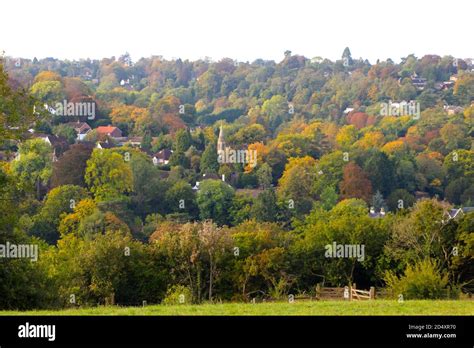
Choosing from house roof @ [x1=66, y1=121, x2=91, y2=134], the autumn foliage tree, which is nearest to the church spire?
house roof @ [x1=66, y1=121, x2=91, y2=134]

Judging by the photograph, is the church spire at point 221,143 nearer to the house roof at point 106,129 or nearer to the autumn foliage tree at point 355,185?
the house roof at point 106,129

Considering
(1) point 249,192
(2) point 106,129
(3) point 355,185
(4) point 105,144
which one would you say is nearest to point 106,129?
(2) point 106,129

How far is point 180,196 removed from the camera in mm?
56656

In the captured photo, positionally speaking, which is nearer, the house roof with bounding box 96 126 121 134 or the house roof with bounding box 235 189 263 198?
the house roof with bounding box 235 189 263 198

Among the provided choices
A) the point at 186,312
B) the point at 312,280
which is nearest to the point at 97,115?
the point at 312,280

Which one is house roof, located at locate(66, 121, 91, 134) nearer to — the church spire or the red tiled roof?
the red tiled roof

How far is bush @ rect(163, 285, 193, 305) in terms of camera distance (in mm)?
20250

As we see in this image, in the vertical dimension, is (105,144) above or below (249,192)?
above

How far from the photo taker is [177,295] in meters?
21.4

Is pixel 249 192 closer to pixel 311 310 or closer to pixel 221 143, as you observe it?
pixel 221 143

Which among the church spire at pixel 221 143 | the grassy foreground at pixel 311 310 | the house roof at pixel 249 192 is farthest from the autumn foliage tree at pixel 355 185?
the grassy foreground at pixel 311 310

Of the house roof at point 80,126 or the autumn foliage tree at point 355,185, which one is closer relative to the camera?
the autumn foliage tree at point 355,185

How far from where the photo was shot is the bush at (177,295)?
20.2 meters

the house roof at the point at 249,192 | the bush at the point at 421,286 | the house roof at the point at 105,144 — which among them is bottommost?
the bush at the point at 421,286
